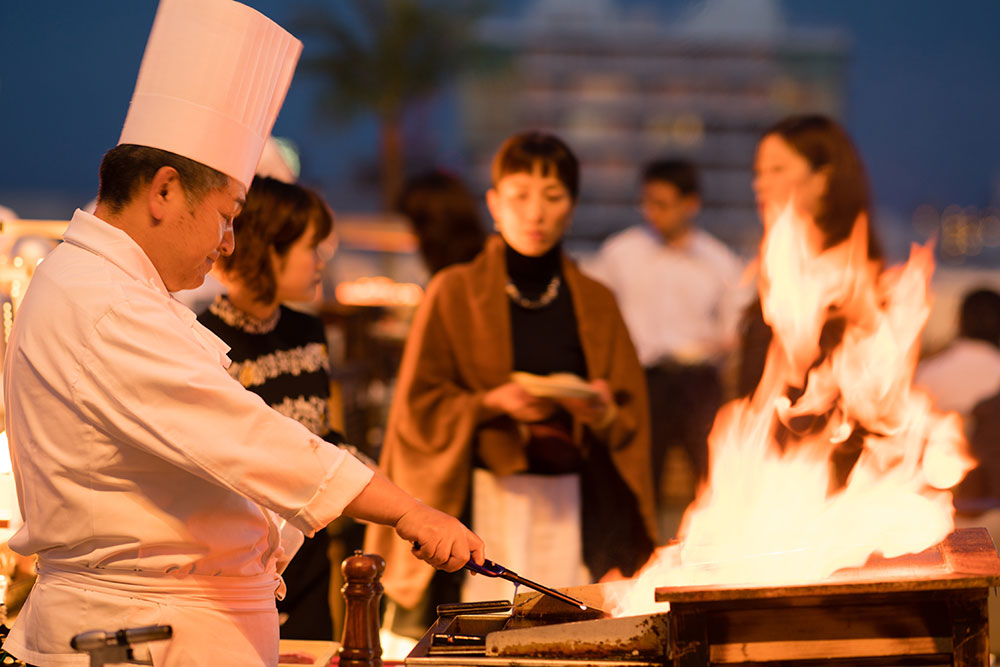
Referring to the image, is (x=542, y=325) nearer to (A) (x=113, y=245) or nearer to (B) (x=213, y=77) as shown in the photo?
(B) (x=213, y=77)

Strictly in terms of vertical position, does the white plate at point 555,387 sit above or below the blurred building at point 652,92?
below

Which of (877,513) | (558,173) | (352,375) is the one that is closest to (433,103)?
(352,375)

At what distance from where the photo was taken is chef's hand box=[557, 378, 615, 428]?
3643 mm

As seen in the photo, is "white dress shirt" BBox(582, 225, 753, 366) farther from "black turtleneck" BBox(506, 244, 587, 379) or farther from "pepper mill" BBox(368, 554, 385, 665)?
"pepper mill" BBox(368, 554, 385, 665)

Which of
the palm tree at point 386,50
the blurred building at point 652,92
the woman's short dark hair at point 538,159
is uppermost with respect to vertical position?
the blurred building at point 652,92

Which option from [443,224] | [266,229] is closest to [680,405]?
[443,224]

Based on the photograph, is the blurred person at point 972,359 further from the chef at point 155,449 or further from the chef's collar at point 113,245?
the chef's collar at point 113,245

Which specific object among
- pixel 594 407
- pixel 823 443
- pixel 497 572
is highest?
pixel 594 407

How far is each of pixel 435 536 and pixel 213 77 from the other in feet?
3.47

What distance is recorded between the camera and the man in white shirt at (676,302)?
612cm

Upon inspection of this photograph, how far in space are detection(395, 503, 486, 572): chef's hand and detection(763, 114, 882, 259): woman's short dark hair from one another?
2.00 meters

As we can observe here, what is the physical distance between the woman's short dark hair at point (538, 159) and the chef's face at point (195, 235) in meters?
1.81

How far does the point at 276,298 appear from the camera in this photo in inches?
131

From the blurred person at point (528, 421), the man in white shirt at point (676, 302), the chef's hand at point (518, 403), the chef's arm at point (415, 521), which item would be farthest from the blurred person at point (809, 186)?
the man in white shirt at point (676, 302)
